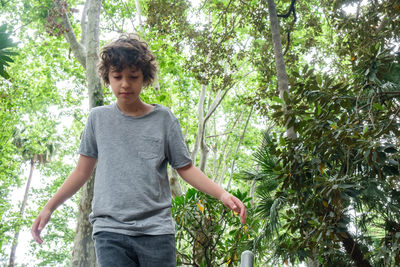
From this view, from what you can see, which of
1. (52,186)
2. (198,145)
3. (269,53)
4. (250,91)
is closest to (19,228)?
(52,186)

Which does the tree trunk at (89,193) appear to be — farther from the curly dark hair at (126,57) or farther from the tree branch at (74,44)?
the curly dark hair at (126,57)

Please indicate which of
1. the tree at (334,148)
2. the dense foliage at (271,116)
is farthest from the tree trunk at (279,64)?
the tree at (334,148)

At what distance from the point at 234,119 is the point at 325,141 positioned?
1592cm

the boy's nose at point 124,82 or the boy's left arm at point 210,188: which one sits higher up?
the boy's nose at point 124,82

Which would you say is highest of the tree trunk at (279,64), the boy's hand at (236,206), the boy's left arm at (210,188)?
the tree trunk at (279,64)

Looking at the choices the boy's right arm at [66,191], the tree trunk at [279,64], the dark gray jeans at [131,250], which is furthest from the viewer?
the tree trunk at [279,64]

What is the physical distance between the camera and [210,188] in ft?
6.70

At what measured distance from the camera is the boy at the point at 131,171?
178 cm

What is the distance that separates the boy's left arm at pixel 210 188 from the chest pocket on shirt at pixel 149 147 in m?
0.19

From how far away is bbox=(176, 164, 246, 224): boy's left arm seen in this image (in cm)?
192

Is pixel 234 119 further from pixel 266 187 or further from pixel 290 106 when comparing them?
pixel 290 106

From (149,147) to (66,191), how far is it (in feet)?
1.45

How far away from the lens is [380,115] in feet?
11.5

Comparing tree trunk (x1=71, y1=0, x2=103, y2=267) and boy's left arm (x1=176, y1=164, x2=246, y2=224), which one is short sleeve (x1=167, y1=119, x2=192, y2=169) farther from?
tree trunk (x1=71, y1=0, x2=103, y2=267)
